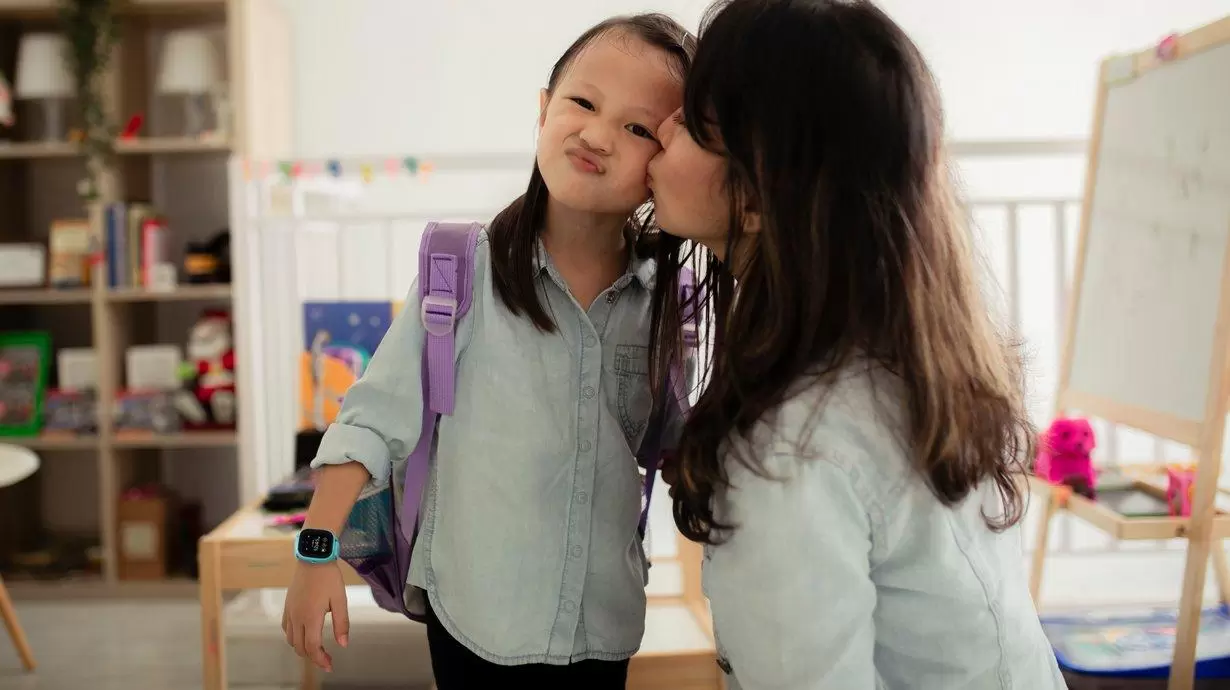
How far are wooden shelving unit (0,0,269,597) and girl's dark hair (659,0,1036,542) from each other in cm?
240

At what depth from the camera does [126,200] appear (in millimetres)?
3123

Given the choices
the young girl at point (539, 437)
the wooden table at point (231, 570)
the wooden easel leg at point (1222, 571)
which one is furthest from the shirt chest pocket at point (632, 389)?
the wooden easel leg at point (1222, 571)

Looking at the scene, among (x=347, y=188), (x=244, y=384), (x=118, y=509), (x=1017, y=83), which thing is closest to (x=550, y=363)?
(x=244, y=384)

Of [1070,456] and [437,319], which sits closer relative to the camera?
[437,319]

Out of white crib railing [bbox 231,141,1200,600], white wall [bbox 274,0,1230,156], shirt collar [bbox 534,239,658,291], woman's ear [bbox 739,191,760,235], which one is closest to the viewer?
woman's ear [bbox 739,191,760,235]

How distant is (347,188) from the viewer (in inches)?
115

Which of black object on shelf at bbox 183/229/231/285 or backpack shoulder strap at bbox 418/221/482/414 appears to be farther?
black object on shelf at bbox 183/229/231/285

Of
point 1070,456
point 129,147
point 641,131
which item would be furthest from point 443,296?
point 129,147

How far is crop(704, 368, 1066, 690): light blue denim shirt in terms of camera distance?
0.69 meters

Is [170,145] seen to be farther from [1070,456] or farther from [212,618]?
[1070,456]

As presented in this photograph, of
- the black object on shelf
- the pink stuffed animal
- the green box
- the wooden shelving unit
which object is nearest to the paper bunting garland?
the wooden shelving unit

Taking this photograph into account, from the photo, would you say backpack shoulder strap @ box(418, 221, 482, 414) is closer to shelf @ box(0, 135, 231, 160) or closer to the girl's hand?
the girl's hand

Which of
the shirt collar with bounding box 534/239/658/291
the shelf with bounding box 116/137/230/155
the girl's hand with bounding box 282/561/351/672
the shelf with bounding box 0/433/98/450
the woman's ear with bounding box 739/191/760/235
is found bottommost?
the shelf with bounding box 0/433/98/450

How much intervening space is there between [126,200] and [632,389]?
2.63 meters
